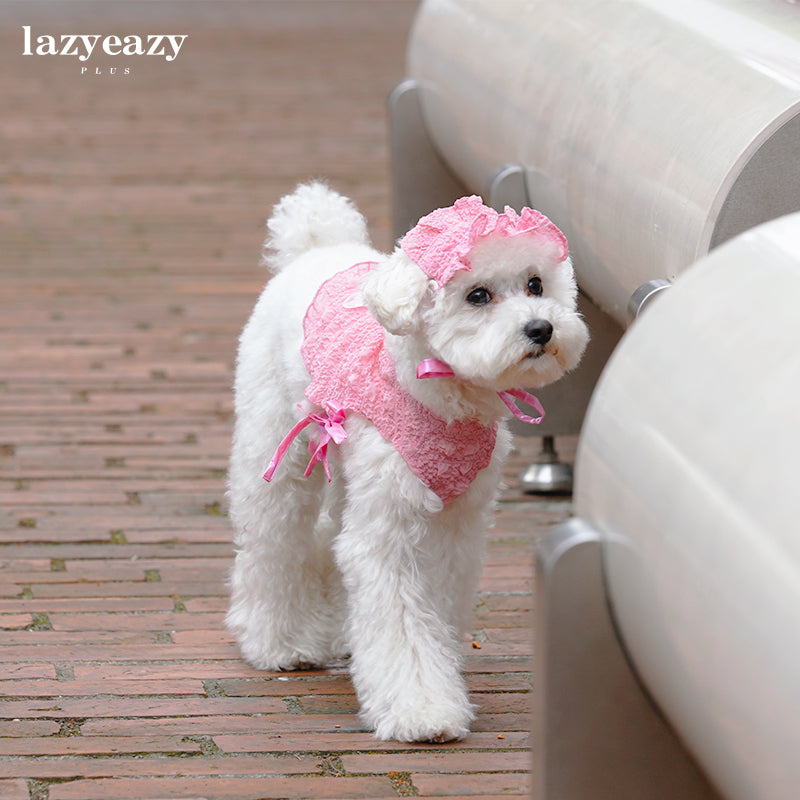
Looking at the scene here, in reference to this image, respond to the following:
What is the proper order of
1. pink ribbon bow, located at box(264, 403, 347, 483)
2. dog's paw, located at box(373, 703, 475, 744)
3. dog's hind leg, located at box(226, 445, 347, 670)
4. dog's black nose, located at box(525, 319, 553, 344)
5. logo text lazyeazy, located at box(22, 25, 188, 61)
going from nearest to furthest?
1. dog's black nose, located at box(525, 319, 553, 344)
2. dog's paw, located at box(373, 703, 475, 744)
3. pink ribbon bow, located at box(264, 403, 347, 483)
4. dog's hind leg, located at box(226, 445, 347, 670)
5. logo text lazyeazy, located at box(22, 25, 188, 61)

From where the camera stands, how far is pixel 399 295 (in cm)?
254

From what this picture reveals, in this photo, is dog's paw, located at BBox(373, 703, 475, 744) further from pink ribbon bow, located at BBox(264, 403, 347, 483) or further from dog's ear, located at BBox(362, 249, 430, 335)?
dog's ear, located at BBox(362, 249, 430, 335)

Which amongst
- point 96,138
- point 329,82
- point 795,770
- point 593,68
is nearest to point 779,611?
point 795,770

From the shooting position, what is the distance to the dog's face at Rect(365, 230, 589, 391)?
2541mm

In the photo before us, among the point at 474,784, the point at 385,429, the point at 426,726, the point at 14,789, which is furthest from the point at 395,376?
the point at 14,789

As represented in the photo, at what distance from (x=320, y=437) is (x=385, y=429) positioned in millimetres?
241

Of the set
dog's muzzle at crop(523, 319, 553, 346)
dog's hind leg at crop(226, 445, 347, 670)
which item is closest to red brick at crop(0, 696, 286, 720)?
dog's hind leg at crop(226, 445, 347, 670)

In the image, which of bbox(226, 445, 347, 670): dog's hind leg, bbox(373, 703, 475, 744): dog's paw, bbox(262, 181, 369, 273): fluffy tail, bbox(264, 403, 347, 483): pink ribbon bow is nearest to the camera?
bbox(373, 703, 475, 744): dog's paw

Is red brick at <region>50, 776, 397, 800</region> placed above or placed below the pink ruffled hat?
below

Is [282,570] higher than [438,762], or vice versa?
[438,762]

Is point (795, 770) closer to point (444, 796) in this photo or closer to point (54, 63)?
point (444, 796)

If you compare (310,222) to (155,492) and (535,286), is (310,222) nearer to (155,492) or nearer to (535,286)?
(535,286)

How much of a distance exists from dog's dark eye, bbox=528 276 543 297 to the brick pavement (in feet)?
2.80

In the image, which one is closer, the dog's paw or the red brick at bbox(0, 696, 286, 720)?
the dog's paw
